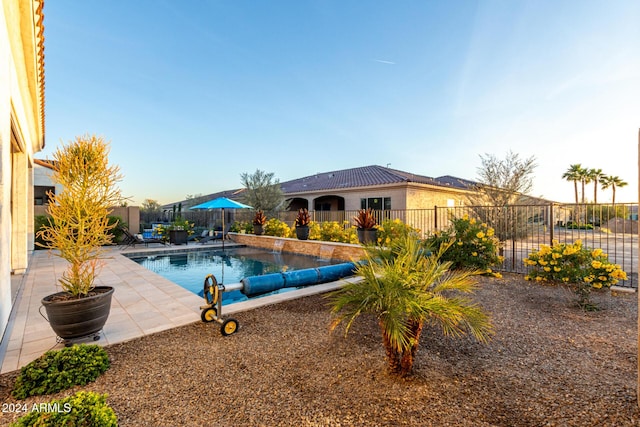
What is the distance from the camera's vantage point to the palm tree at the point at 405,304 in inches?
95.5

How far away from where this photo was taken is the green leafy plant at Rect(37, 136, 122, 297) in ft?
11.9

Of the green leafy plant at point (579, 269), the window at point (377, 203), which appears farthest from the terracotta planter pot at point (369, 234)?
the window at point (377, 203)

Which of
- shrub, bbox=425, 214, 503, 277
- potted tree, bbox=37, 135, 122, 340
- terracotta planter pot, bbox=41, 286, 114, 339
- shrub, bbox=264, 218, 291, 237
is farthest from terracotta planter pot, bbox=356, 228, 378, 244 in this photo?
terracotta planter pot, bbox=41, 286, 114, 339

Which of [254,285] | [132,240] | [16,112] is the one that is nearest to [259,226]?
[132,240]

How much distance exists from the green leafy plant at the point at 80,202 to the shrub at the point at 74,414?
227 centimetres

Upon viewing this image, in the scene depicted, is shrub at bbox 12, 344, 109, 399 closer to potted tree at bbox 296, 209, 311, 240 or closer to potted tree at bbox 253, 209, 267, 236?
potted tree at bbox 296, 209, 311, 240

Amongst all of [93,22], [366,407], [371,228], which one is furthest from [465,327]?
[93,22]

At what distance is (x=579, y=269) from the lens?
19.5 feet

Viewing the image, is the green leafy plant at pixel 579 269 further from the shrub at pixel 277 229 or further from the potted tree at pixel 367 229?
the shrub at pixel 277 229

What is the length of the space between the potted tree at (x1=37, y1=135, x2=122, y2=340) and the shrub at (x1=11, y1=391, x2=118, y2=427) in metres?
1.86

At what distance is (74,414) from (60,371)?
1420mm

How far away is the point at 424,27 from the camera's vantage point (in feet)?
38.8

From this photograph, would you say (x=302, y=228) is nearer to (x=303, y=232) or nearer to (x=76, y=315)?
(x=303, y=232)

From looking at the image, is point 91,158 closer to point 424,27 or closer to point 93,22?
point 93,22
